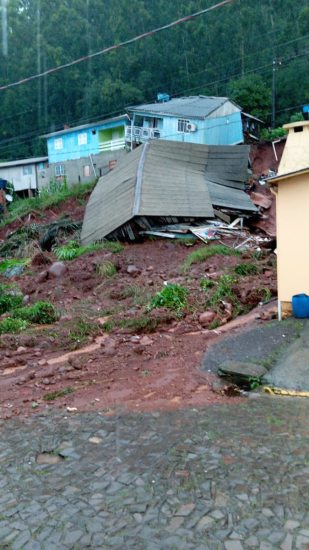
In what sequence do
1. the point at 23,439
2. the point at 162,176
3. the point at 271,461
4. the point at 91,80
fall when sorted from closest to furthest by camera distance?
the point at 271,461 < the point at 23,439 < the point at 162,176 < the point at 91,80

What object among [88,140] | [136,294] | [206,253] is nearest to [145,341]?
[136,294]

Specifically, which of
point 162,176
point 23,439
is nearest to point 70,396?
point 23,439

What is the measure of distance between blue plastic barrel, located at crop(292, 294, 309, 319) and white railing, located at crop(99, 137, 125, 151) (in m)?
25.2

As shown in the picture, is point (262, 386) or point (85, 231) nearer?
point (262, 386)

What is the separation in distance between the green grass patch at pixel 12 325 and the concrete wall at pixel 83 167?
20391 mm

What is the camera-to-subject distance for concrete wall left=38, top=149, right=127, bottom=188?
106 feet

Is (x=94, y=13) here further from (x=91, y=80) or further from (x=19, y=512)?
(x=19, y=512)

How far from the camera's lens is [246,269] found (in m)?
14.3

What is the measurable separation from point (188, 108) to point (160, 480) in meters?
27.5

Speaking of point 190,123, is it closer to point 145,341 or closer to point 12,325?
point 12,325

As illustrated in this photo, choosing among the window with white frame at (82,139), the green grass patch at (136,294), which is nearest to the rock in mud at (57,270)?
the green grass patch at (136,294)

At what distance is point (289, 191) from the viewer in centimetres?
966

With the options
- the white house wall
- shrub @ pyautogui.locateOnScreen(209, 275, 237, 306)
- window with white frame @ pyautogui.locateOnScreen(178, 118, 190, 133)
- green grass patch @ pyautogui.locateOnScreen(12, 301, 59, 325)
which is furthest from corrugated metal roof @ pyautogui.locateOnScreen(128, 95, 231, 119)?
green grass patch @ pyautogui.locateOnScreen(12, 301, 59, 325)

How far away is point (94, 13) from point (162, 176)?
3322 cm
